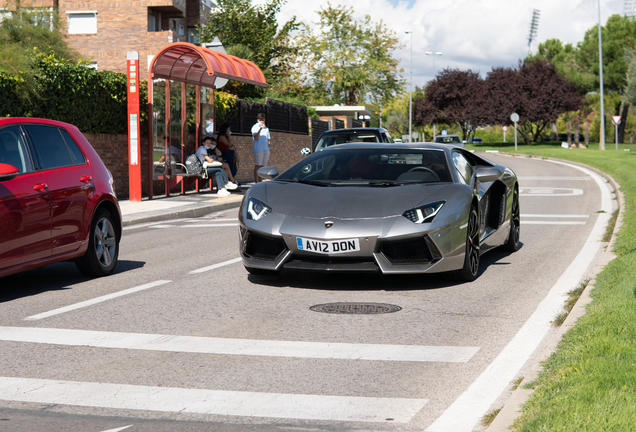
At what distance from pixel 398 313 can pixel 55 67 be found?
12577mm

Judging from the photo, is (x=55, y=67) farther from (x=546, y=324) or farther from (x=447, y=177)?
(x=546, y=324)

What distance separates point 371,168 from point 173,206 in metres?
9.61

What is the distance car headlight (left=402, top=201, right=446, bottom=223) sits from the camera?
7.09 meters

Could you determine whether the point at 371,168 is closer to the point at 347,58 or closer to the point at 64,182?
the point at 64,182

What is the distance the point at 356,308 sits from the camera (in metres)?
6.53

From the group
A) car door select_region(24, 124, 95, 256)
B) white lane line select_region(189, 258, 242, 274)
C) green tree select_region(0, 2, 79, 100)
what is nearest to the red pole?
green tree select_region(0, 2, 79, 100)

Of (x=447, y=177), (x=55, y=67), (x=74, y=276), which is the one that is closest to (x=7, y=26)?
(x=55, y=67)

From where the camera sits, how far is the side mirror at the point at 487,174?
8305mm

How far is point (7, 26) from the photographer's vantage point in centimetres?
2612

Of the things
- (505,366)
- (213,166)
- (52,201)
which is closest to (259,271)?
(52,201)

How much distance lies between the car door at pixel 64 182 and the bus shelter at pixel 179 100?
425 inches

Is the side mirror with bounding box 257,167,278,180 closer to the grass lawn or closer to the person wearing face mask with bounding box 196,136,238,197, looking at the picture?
the grass lawn

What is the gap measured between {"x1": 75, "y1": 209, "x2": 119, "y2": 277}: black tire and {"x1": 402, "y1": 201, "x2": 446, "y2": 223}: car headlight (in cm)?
320

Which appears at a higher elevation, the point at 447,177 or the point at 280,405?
the point at 447,177
